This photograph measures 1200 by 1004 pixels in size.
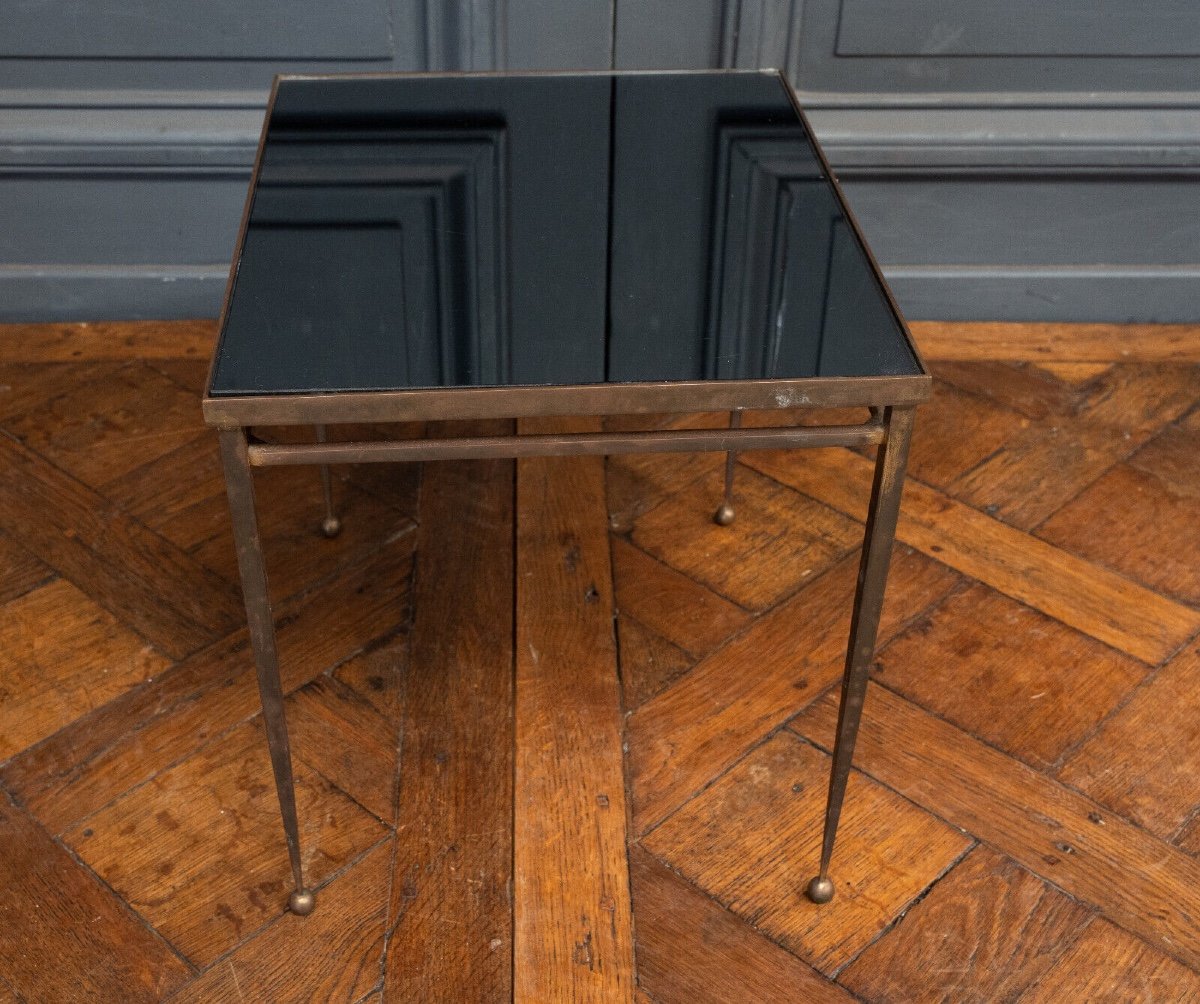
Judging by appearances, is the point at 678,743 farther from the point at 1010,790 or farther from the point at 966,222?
the point at 966,222

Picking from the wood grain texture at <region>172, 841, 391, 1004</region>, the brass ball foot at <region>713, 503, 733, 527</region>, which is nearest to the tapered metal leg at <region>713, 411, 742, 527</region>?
the brass ball foot at <region>713, 503, 733, 527</region>

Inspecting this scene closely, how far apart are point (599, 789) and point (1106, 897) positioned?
389mm

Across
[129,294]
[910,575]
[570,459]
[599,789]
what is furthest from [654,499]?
[129,294]

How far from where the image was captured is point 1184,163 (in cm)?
159

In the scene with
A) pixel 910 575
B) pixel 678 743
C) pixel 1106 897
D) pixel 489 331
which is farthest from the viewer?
pixel 910 575

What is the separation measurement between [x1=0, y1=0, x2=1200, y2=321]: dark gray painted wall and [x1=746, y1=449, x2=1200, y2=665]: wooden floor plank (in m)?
0.37

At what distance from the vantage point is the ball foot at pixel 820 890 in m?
0.99

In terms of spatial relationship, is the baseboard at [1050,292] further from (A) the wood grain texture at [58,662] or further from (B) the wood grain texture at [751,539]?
(A) the wood grain texture at [58,662]

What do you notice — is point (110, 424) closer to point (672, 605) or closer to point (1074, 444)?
point (672, 605)

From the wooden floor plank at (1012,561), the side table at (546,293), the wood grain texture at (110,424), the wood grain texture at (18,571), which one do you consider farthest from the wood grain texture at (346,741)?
the wooden floor plank at (1012,561)

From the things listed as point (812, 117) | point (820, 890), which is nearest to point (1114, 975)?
point (820, 890)

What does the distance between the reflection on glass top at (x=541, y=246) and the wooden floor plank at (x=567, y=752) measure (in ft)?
1.37

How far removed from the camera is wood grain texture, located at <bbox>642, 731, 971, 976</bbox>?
0.98m

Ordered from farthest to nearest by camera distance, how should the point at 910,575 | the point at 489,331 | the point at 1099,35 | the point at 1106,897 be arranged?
the point at 1099,35 → the point at 910,575 → the point at 1106,897 → the point at 489,331
